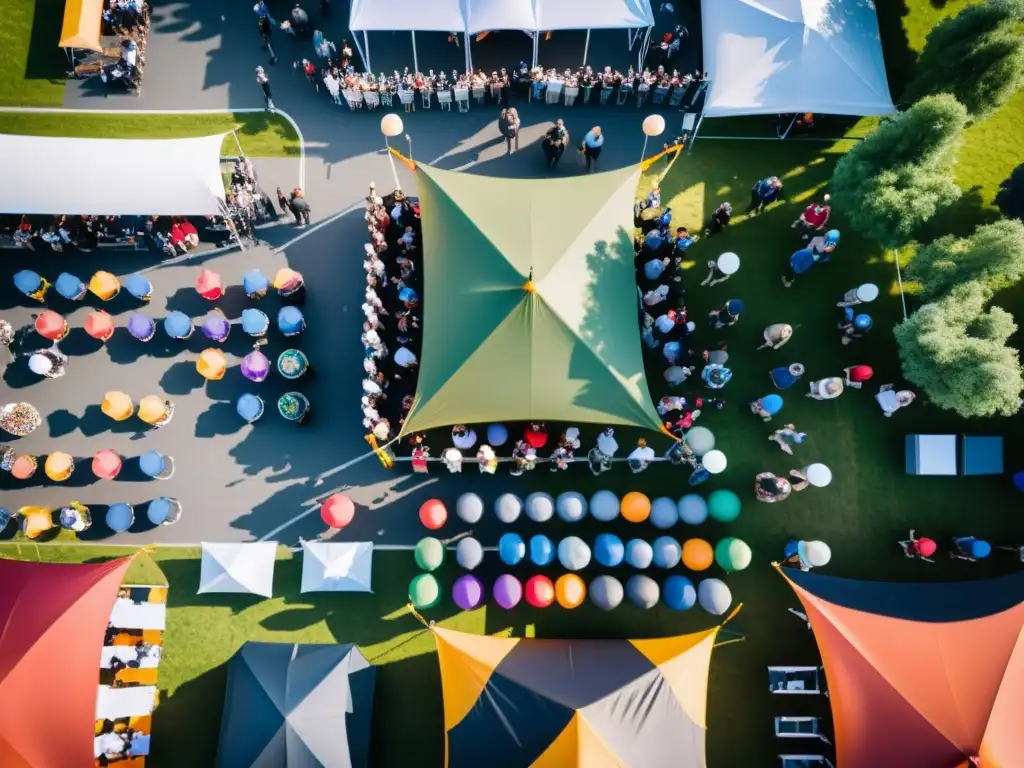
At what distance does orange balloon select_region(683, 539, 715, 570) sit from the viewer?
1295 cm

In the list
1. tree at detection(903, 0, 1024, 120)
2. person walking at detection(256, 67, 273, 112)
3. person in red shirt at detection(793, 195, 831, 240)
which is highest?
person walking at detection(256, 67, 273, 112)

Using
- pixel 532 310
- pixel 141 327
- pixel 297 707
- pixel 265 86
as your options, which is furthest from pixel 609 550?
pixel 265 86

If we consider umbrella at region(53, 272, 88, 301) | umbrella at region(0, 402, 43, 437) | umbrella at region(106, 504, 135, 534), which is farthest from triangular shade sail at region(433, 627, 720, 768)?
umbrella at region(53, 272, 88, 301)

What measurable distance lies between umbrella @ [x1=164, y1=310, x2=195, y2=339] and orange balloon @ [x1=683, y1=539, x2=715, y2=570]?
1281 centimetres

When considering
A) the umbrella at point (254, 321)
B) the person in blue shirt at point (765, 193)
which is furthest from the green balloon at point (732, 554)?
the umbrella at point (254, 321)

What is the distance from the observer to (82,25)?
1656cm

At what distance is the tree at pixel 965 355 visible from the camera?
1215cm

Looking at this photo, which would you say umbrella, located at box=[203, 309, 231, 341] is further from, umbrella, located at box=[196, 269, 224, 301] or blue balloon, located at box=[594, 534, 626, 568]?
blue balloon, located at box=[594, 534, 626, 568]

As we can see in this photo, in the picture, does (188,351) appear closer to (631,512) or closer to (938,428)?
(631,512)

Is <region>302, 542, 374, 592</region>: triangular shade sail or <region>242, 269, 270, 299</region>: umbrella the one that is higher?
<region>242, 269, 270, 299</region>: umbrella

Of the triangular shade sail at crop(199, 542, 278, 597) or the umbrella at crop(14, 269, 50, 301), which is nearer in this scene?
the triangular shade sail at crop(199, 542, 278, 597)

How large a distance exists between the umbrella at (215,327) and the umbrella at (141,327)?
126 cm

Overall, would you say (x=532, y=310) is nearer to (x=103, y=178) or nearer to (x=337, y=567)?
(x=337, y=567)

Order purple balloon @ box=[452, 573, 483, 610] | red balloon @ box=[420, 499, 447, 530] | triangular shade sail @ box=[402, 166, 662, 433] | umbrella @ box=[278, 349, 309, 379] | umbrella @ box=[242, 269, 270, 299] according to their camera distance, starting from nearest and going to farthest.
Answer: triangular shade sail @ box=[402, 166, 662, 433]
purple balloon @ box=[452, 573, 483, 610]
red balloon @ box=[420, 499, 447, 530]
umbrella @ box=[278, 349, 309, 379]
umbrella @ box=[242, 269, 270, 299]
